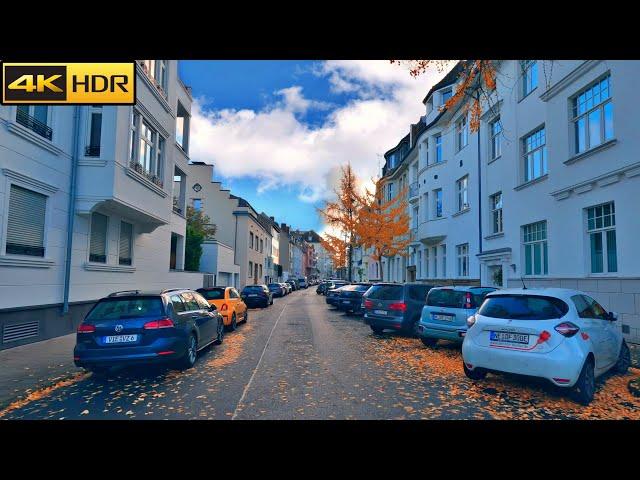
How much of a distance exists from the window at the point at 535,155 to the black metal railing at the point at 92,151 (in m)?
15.5

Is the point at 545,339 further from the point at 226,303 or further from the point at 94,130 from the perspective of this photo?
the point at 94,130

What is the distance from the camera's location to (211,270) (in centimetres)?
2942

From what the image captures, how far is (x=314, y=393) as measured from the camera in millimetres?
6168

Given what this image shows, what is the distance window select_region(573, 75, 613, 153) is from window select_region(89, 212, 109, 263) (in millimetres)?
15903

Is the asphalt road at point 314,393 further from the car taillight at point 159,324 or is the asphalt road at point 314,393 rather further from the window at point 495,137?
the window at point 495,137

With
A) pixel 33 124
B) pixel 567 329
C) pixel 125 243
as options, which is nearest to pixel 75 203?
pixel 33 124

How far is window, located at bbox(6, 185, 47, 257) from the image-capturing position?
9.88m

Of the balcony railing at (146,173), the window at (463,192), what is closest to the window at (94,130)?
the balcony railing at (146,173)

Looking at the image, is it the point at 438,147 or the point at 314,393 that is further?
the point at 438,147

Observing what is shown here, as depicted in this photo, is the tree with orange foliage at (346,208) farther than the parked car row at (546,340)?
Yes

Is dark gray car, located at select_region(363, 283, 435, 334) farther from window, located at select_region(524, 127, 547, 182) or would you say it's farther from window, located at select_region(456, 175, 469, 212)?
window, located at select_region(456, 175, 469, 212)

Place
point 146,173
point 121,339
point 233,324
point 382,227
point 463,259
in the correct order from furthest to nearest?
point 382,227, point 463,259, point 146,173, point 233,324, point 121,339

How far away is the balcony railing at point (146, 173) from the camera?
1407 centimetres

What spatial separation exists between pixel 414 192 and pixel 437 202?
4.13 m
